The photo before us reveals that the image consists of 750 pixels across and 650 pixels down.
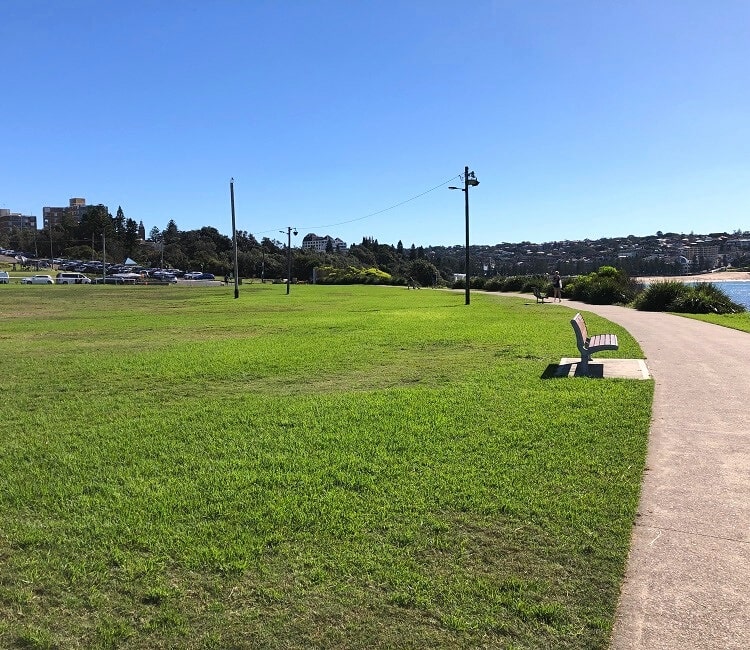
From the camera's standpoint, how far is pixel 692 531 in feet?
12.0

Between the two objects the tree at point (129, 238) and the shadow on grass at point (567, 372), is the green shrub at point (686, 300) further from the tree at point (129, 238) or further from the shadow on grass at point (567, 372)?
the tree at point (129, 238)

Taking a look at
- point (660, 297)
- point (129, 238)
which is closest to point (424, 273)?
point (660, 297)

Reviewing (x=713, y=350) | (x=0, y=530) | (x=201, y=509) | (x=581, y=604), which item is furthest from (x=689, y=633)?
(x=713, y=350)

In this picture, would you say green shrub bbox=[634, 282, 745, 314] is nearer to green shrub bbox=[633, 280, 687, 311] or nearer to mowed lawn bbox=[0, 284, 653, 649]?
green shrub bbox=[633, 280, 687, 311]

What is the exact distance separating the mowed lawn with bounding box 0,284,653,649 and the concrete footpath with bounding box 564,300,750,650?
5.2 inches

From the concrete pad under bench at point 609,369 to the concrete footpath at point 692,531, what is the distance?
778 millimetres

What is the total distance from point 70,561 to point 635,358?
29.7 ft

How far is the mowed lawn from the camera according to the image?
2760 millimetres

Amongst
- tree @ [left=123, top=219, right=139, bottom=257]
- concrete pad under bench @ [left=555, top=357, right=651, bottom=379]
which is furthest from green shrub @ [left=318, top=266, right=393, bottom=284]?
tree @ [left=123, top=219, right=139, bottom=257]

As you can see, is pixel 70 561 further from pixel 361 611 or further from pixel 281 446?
pixel 281 446

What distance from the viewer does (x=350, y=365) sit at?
988 centimetres

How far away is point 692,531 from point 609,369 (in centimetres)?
551

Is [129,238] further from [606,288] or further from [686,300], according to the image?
[686,300]

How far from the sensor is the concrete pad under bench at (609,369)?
842 cm
